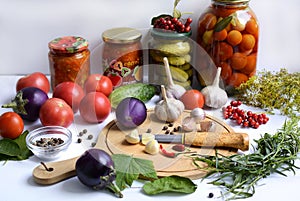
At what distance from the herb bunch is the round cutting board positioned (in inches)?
7.3

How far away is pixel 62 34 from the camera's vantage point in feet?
5.45

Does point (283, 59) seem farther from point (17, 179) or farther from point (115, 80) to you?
point (17, 179)

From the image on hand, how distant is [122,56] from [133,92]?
0.13 m

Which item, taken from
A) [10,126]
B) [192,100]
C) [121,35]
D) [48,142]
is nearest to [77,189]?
[48,142]

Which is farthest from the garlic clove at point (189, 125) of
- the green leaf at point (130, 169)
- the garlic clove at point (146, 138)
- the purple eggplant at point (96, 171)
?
the purple eggplant at point (96, 171)

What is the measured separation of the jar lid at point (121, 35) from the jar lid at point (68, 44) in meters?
0.08

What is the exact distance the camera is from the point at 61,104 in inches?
53.2

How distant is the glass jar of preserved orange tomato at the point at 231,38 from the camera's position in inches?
57.2

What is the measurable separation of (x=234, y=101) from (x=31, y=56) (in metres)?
0.76

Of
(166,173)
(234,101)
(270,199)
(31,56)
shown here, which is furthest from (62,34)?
(270,199)

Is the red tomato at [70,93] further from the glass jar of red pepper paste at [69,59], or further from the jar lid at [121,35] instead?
the jar lid at [121,35]

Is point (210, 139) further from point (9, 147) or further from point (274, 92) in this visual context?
point (9, 147)

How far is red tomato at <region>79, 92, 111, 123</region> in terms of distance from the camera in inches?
54.4

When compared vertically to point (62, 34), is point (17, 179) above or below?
below
